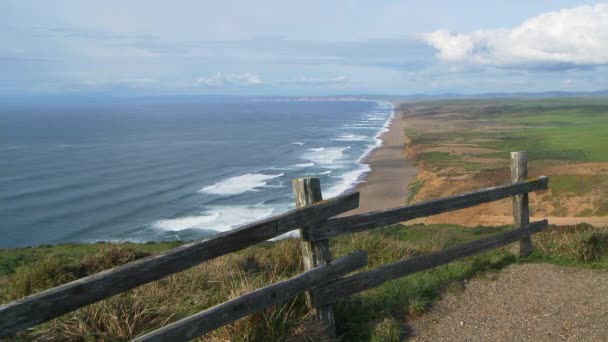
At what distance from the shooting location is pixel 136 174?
56562 mm

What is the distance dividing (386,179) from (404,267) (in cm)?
4393

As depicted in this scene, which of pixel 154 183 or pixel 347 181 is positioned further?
pixel 154 183

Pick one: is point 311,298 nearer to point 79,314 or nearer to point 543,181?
point 79,314

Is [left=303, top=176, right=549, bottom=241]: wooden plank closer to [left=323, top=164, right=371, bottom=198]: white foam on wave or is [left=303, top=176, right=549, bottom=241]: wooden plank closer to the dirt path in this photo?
the dirt path

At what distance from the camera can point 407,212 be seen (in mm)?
6156

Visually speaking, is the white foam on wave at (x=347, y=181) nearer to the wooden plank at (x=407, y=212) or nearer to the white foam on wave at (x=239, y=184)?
the white foam on wave at (x=239, y=184)

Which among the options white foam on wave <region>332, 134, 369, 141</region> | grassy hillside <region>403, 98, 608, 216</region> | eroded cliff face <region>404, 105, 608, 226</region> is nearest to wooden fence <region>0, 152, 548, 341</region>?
eroded cliff face <region>404, 105, 608, 226</region>

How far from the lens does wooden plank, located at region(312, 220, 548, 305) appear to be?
531 cm

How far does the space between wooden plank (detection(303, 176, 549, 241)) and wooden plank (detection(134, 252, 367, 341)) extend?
0.32 meters

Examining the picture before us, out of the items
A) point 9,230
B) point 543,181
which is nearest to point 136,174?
point 9,230

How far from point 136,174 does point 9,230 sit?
20.2 m

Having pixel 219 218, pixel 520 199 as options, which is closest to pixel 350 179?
pixel 219 218

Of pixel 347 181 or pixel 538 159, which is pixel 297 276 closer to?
pixel 347 181

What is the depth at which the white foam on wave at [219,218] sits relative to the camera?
35031mm
